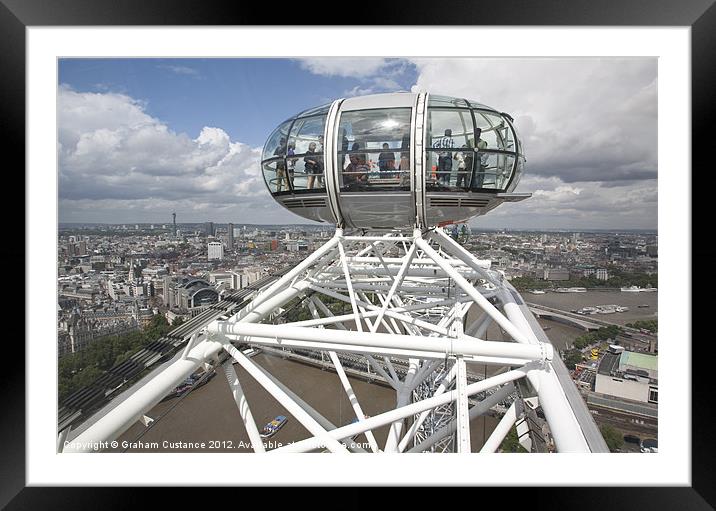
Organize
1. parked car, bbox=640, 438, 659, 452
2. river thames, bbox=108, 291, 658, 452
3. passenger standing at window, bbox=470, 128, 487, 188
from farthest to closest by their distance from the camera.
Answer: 1. passenger standing at window, bbox=470, 128, 487, 188
2. river thames, bbox=108, 291, 658, 452
3. parked car, bbox=640, 438, 659, 452

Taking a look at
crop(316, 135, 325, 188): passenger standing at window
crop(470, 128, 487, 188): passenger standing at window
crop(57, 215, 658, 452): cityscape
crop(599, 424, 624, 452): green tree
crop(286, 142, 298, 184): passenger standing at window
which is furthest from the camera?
crop(286, 142, 298, 184): passenger standing at window

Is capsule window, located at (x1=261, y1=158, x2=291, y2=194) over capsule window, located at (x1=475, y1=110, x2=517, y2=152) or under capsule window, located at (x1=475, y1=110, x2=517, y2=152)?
under

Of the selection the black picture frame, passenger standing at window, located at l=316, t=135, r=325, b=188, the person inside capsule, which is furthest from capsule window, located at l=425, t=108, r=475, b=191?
passenger standing at window, located at l=316, t=135, r=325, b=188

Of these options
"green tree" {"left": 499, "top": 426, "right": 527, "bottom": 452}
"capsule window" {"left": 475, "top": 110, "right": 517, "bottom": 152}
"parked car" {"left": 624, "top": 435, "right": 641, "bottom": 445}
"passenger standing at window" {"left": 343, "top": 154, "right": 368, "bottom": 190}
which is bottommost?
"green tree" {"left": 499, "top": 426, "right": 527, "bottom": 452}

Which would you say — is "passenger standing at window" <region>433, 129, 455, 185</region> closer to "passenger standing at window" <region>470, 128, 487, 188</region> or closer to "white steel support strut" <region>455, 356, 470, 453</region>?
"passenger standing at window" <region>470, 128, 487, 188</region>

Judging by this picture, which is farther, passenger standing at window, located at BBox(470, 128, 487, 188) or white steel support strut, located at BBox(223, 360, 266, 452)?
passenger standing at window, located at BBox(470, 128, 487, 188)

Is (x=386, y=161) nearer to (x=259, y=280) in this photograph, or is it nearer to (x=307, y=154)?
(x=307, y=154)
